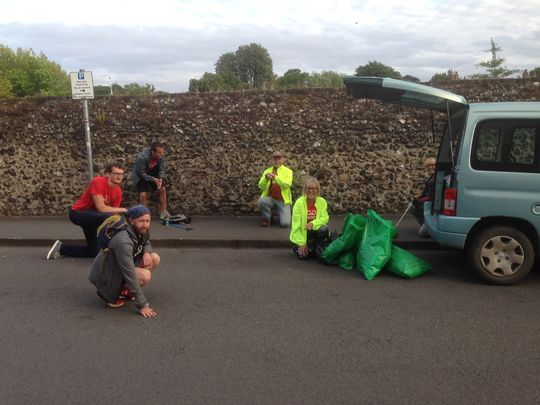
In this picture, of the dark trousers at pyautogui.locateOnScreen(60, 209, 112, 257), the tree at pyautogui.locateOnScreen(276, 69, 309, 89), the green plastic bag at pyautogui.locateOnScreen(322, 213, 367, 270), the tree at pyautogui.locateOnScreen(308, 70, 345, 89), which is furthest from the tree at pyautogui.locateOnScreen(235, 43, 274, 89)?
the green plastic bag at pyautogui.locateOnScreen(322, 213, 367, 270)

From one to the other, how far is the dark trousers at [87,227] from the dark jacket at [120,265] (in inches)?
84.9

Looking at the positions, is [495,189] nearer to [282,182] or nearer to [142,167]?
[282,182]

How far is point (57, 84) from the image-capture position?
174 feet

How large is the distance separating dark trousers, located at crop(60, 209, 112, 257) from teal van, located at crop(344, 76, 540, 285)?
13.7 ft

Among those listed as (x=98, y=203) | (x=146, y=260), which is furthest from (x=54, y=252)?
(x=146, y=260)

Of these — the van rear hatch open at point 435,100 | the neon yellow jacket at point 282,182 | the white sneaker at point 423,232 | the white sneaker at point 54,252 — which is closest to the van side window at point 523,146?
the van rear hatch open at point 435,100

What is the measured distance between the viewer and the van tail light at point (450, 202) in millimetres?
5947

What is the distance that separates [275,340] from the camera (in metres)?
4.40

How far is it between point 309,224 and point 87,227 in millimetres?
3207

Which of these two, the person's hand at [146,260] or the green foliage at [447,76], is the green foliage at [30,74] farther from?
the person's hand at [146,260]

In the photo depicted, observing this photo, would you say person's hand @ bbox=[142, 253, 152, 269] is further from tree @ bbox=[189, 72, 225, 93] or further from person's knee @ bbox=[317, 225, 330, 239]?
tree @ bbox=[189, 72, 225, 93]

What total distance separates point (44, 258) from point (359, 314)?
5097 millimetres

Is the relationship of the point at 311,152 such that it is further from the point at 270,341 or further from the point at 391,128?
the point at 270,341

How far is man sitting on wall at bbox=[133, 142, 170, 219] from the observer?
970cm
